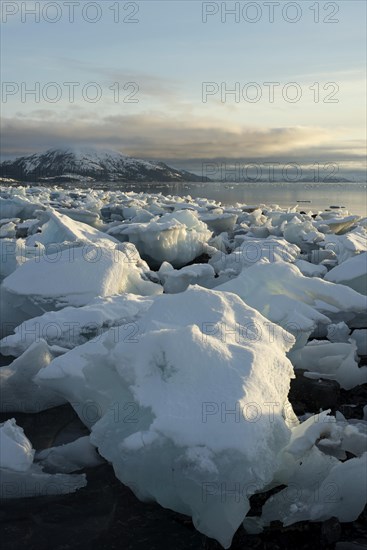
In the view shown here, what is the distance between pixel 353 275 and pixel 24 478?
5.70 m

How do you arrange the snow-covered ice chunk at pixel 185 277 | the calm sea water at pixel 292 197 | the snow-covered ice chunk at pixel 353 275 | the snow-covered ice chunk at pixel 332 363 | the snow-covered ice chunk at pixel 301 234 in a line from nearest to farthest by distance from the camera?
the snow-covered ice chunk at pixel 332 363, the snow-covered ice chunk at pixel 353 275, the snow-covered ice chunk at pixel 185 277, the snow-covered ice chunk at pixel 301 234, the calm sea water at pixel 292 197

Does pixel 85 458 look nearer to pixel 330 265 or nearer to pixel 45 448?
pixel 45 448

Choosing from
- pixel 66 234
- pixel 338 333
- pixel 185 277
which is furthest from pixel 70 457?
pixel 66 234

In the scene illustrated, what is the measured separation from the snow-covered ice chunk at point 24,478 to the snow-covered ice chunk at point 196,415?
1.63 feet

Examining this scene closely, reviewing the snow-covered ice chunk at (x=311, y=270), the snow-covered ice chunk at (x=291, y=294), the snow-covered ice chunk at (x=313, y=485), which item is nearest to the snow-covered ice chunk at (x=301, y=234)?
the snow-covered ice chunk at (x=311, y=270)

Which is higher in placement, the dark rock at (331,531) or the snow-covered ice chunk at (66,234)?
the snow-covered ice chunk at (66,234)

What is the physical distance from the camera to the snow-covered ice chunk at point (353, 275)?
27.1 ft

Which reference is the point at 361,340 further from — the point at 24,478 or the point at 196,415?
the point at 24,478

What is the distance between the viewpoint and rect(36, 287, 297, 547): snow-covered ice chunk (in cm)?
343

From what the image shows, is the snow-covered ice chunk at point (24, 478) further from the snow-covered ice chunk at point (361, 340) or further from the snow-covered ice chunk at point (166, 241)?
the snow-covered ice chunk at point (166, 241)

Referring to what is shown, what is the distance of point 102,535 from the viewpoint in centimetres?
372

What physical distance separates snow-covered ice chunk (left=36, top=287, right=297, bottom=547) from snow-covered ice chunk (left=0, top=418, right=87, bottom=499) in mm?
497

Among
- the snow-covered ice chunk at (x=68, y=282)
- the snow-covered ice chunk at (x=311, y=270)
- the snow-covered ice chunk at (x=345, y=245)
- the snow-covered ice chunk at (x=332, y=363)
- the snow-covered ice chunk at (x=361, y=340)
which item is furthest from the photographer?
the snow-covered ice chunk at (x=345, y=245)

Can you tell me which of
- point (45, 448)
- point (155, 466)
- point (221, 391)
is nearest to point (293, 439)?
point (221, 391)
